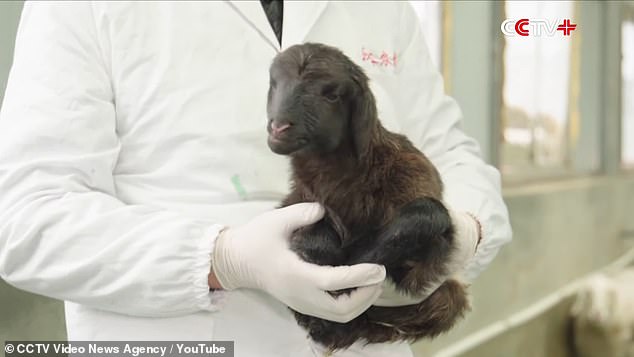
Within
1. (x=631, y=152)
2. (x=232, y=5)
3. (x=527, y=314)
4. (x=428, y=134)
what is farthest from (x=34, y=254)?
(x=631, y=152)

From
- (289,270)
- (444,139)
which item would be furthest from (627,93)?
(289,270)

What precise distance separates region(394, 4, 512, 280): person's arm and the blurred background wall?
0.16m

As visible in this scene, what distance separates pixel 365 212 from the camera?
0.69 metres

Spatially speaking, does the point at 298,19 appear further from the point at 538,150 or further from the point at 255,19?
the point at 538,150

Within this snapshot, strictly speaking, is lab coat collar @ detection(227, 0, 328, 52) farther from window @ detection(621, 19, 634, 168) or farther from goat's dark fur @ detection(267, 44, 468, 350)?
window @ detection(621, 19, 634, 168)

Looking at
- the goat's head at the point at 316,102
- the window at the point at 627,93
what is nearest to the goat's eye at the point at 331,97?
the goat's head at the point at 316,102

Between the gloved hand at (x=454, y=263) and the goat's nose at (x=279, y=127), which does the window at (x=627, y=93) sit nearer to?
the gloved hand at (x=454, y=263)

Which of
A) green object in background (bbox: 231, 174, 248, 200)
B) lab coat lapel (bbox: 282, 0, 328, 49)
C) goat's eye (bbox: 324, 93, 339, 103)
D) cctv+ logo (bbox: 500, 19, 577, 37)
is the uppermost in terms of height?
lab coat lapel (bbox: 282, 0, 328, 49)

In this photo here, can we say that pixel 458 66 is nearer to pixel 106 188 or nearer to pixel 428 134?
pixel 428 134

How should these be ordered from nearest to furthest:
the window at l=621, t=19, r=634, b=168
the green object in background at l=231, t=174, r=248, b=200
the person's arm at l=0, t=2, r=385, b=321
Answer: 1. the person's arm at l=0, t=2, r=385, b=321
2. the green object in background at l=231, t=174, r=248, b=200
3. the window at l=621, t=19, r=634, b=168

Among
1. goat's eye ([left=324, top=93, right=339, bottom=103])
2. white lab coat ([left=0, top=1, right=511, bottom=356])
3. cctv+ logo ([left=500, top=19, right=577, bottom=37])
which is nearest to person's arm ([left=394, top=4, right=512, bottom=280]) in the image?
white lab coat ([left=0, top=1, right=511, bottom=356])

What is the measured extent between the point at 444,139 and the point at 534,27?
0.73ft

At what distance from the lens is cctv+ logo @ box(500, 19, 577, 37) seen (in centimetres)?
96

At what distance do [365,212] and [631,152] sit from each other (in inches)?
111
